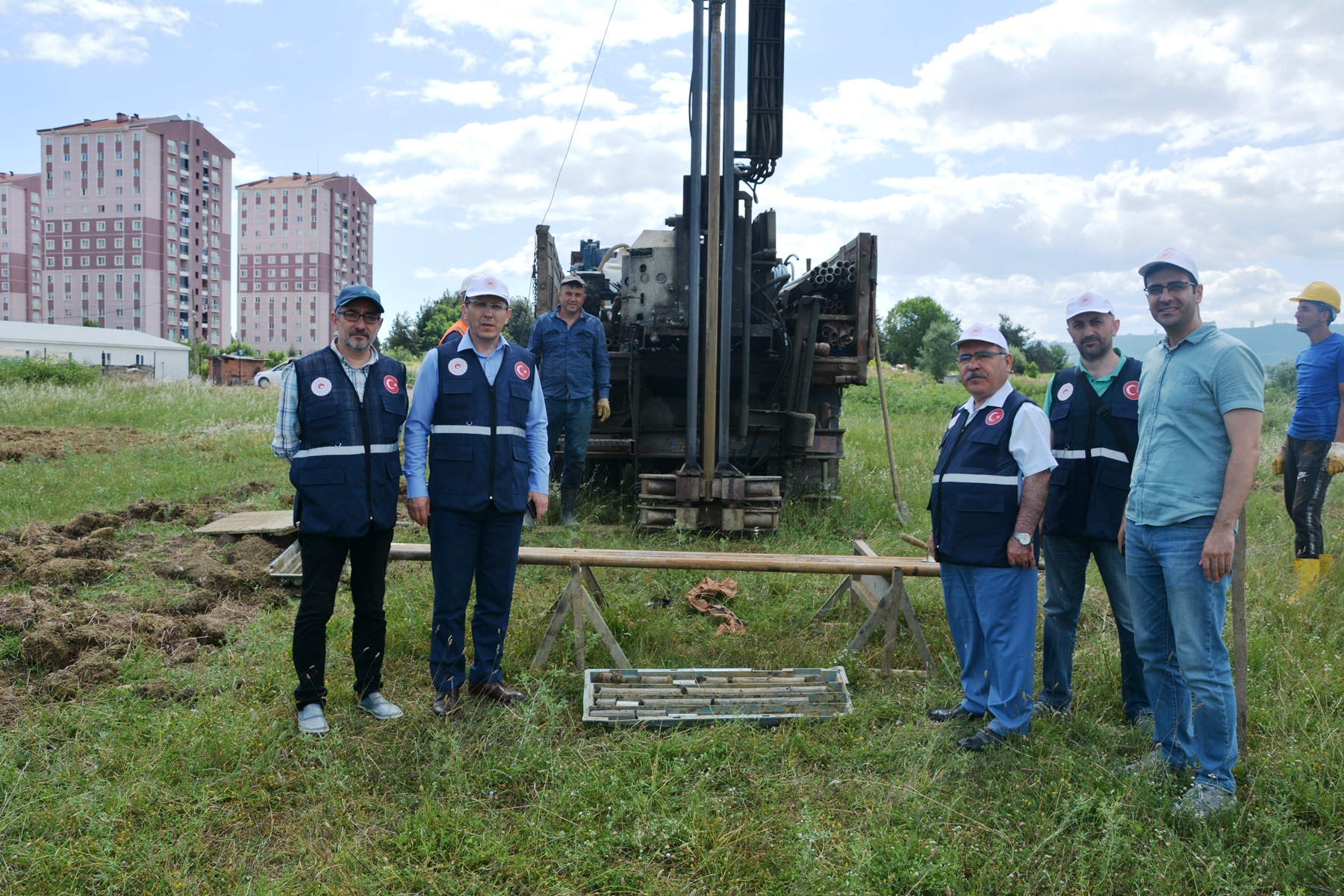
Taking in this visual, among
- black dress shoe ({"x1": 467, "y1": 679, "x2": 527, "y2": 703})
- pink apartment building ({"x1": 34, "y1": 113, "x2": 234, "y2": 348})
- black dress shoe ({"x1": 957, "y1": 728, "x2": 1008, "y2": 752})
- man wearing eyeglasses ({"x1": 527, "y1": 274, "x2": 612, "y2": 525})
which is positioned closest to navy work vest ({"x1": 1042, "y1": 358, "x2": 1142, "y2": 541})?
black dress shoe ({"x1": 957, "y1": 728, "x2": 1008, "y2": 752})

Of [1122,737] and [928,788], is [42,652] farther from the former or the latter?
[1122,737]

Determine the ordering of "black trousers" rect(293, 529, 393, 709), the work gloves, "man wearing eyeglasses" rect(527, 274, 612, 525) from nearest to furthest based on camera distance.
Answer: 1. "black trousers" rect(293, 529, 393, 709)
2. the work gloves
3. "man wearing eyeglasses" rect(527, 274, 612, 525)

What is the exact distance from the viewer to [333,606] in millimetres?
3656

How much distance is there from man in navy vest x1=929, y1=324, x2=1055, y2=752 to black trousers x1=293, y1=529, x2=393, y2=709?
240 cm

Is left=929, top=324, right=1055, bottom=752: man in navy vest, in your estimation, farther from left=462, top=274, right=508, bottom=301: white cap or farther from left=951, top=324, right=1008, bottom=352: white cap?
left=462, top=274, right=508, bottom=301: white cap

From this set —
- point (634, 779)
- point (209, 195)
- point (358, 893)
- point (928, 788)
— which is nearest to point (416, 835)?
point (358, 893)

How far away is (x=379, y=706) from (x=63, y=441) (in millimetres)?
11080

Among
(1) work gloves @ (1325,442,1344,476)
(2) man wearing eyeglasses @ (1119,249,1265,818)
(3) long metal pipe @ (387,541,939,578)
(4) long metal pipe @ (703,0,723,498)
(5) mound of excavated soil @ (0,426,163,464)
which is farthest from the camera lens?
(5) mound of excavated soil @ (0,426,163,464)

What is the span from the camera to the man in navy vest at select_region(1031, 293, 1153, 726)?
3.70 meters

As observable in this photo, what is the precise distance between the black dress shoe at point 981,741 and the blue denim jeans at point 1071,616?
20.1 inches

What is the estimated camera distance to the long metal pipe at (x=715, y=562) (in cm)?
→ 430

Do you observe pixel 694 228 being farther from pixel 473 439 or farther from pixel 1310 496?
pixel 1310 496

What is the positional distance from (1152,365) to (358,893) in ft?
10.5

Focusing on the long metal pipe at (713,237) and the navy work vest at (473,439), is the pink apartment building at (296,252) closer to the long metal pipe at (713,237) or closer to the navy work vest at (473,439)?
the long metal pipe at (713,237)
